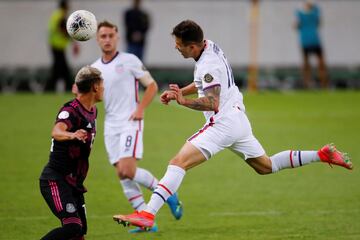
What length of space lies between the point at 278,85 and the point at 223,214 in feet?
66.0

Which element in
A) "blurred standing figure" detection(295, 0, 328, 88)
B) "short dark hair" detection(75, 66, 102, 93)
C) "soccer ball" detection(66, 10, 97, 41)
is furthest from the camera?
"blurred standing figure" detection(295, 0, 328, 88)

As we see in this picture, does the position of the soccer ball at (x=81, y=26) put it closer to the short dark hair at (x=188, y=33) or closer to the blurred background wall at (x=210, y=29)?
the short dark hair at (x=188, y=33)

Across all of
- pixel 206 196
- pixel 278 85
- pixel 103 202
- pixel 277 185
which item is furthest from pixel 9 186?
pixel 278 85

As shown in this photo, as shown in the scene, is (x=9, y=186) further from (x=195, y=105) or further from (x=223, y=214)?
(x=195, y=105)

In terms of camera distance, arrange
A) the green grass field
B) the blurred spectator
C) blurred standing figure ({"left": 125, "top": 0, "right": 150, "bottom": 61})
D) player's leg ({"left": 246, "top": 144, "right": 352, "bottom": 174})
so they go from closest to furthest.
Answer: player's leg ({"left": 246, "top": 144, "right": 352, "bottom": 174}), the green grass field, blurred standing figure ({"left": 125, "top": 0, "right": 150, "bottom": 61}), the blurred spectator

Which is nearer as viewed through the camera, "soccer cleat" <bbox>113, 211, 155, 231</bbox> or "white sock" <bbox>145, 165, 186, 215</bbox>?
"soccer cleat" <bbox>113, 211, 155, 231</bbox>

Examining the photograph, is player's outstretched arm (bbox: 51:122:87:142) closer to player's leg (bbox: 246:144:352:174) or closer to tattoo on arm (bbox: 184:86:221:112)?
tattoo on arm (bbox: 184:86:221:112)

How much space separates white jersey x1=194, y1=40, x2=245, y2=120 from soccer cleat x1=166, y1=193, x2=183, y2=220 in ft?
5.66

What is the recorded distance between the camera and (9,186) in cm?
1376

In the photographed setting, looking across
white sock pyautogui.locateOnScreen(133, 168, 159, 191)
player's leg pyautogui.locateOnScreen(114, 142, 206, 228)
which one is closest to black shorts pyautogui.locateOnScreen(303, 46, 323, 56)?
white sock pyautogui.locateOnScreen(133, 168, 159, 191)

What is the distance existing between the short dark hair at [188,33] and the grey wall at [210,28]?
21.6 m

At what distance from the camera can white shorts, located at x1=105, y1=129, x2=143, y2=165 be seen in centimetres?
1138

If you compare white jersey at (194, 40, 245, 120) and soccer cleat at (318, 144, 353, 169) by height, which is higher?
white jersey at (194, 40, 245, 120)

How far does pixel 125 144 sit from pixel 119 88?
30.7 inches
